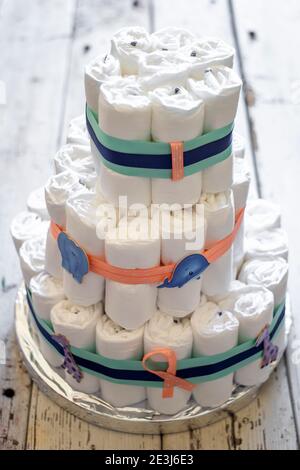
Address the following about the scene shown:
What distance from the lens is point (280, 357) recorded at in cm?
146

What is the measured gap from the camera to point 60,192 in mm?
1211

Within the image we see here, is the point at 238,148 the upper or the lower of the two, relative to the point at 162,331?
upper

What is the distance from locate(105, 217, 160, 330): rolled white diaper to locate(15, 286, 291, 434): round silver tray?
21cm

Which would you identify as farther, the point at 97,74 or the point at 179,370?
the point at 179,370

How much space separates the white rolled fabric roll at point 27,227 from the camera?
1434 millimetres

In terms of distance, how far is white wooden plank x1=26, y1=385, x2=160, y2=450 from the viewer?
1357mm

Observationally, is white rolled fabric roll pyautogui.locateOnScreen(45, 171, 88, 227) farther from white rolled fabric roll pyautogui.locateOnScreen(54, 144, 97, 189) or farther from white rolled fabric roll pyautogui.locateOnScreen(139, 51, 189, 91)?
white rolled fabric roll pyautogui.locateOnScreen(139, 51, 189, 91)

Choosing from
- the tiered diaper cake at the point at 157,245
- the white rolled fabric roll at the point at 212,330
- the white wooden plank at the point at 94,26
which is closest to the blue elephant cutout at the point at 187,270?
the tiered diaper cake at the point at 157,245

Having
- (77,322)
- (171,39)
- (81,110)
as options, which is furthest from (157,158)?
(81,110)

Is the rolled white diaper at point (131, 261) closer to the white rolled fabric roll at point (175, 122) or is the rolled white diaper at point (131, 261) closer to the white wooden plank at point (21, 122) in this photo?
the white rolled fabric roll at point (175, 122)

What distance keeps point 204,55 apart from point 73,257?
1.21ft

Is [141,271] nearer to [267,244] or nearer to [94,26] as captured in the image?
[267,244]

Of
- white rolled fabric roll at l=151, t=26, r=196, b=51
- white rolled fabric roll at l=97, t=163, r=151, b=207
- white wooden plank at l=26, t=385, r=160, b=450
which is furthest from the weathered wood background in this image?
white rolled fabric roll at l=151, t=26, r=196, b=51

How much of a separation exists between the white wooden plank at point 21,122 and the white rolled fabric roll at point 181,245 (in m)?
0.40
